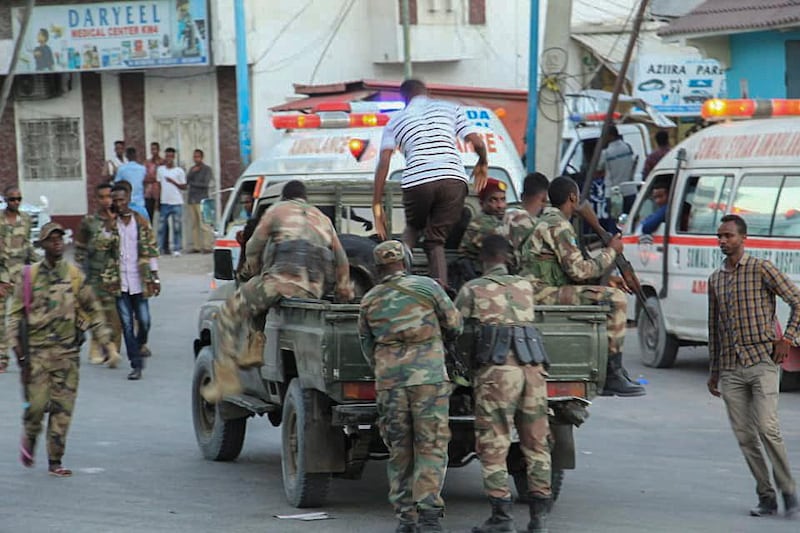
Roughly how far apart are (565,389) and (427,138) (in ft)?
5.93

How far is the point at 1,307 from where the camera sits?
49.4 feet

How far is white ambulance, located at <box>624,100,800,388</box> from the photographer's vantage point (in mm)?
13344

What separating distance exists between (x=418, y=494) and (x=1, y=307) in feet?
28.2

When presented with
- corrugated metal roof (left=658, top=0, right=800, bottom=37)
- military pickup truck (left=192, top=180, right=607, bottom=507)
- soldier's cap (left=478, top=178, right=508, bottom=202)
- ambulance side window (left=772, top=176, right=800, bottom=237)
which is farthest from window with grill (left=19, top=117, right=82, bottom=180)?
military pickup truck (left=192, top=180, right=607, bottom=507)

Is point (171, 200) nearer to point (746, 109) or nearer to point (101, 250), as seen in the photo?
point (101, 250)

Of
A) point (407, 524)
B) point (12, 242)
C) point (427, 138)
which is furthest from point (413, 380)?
point (12, 242)

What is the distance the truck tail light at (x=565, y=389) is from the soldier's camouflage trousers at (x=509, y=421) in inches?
12.0

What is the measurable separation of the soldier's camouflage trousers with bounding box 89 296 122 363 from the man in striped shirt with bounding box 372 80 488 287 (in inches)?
252

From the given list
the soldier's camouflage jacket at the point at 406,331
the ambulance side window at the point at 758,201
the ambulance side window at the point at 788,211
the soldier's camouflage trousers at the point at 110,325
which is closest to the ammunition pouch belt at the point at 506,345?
the soldier's camouflage jacket at the point at 406,331

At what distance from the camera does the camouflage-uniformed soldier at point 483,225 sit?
9188mm

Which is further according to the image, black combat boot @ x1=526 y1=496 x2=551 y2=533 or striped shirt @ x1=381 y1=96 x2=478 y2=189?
striped shirt @ x1=381 y1=96 x2=478 y2=189

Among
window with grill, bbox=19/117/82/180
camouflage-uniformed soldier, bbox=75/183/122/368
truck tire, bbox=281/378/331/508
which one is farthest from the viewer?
window with grill, bbox=19/117/82/180

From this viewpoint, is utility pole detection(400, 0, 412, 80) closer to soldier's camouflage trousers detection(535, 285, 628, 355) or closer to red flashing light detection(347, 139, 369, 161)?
red flashing light detection(347, 139, 369, 161)

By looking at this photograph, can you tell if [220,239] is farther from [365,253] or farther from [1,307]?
[365,253]
